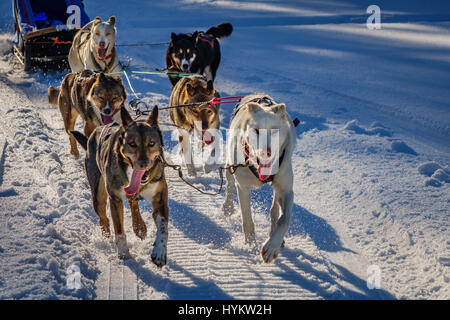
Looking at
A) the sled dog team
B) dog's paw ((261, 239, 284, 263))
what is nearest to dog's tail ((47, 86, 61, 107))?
the sled dog team

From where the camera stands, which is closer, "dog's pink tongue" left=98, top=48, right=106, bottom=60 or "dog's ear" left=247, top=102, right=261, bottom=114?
"dog's ear" left=247, top=102, right=261, bottom=114

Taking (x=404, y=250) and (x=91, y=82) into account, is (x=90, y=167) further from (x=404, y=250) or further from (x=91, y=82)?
(x=404, y=250)

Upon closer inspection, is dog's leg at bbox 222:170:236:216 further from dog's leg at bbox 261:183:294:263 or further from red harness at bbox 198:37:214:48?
red harness at bbox 198:37:214:48

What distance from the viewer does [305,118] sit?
8.29m

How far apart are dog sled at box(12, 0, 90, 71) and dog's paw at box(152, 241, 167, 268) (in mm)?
6532

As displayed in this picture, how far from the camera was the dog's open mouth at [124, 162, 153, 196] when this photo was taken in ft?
12.6

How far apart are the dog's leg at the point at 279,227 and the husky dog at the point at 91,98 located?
7.00ft

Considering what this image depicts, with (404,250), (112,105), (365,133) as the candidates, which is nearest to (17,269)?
(112,105)

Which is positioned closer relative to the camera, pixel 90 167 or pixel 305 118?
pixel 90 167

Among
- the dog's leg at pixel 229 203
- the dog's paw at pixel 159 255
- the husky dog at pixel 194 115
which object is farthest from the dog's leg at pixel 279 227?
the husky dog at pixel 194 115

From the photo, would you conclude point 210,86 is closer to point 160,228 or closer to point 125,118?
point 125,118

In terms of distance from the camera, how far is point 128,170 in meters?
3.91

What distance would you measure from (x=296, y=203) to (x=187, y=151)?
153 cm
